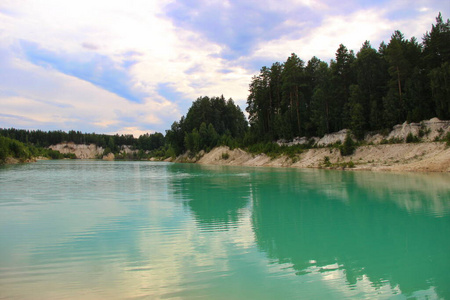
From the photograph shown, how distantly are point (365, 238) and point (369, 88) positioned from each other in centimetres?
5493

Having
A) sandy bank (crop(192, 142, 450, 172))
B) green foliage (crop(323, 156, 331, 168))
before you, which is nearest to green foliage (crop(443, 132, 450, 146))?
sandy bank (crop(192, 142, 450, 172))

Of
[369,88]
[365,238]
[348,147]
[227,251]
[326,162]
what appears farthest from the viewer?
[369,88]

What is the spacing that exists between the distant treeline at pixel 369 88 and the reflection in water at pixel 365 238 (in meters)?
37.2

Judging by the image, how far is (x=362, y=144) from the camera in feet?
179

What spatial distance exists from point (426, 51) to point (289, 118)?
1129 inches

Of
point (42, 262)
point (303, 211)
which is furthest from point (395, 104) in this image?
point (42, 262)

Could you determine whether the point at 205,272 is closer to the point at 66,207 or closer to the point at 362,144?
the point at 66,207

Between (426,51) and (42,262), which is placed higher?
(426,51)

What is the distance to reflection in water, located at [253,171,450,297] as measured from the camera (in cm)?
750

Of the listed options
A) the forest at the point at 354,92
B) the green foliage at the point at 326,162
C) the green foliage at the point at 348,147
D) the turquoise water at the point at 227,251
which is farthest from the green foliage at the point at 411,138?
the turquoise water at the point at 227,251

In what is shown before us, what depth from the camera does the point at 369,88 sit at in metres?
58.5

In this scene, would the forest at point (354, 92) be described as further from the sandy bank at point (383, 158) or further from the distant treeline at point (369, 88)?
the sandy bank at point (383, 158)

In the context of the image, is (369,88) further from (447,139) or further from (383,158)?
(447,139)

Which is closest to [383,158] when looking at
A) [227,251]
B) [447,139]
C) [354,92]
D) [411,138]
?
[411,138]
